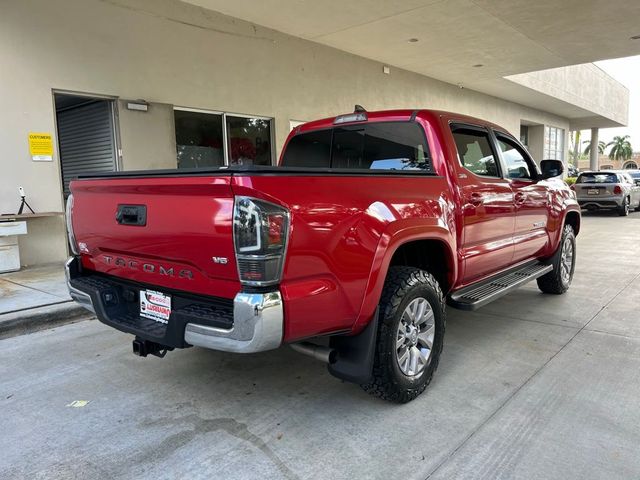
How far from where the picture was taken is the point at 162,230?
2803 mm

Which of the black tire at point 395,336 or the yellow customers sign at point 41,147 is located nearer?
the black tire at point 395,336

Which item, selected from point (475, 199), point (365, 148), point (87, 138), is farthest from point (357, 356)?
point (87, 138)

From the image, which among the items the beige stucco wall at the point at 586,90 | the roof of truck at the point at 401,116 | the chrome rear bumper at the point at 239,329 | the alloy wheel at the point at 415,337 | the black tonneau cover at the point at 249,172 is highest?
the beige stucco wall at the point at 586,90

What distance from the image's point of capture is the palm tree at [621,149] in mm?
90312

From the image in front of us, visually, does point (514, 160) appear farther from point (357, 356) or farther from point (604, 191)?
point (604, 191)

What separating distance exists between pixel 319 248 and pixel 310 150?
222cm

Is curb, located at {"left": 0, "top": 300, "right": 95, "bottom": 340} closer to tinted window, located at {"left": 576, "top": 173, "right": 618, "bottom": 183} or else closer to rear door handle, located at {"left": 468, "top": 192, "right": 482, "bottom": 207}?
rear door handle, located at {"left": 468, "top": 192, "right": 482, "bottom": 207}

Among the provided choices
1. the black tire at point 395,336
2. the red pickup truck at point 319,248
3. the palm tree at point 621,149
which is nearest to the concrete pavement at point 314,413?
the black tire at point 395,336

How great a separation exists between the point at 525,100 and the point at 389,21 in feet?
45.0

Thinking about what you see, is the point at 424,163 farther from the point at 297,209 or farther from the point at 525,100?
the point at 525,100

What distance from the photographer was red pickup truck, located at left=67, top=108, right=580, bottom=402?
8.07ft

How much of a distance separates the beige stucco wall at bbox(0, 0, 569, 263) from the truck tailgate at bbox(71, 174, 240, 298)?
5037 mm

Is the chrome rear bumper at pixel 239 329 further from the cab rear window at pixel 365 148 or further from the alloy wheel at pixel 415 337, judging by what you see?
the cab rear window at pixel 365 148

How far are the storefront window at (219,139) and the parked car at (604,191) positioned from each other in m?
12.7
